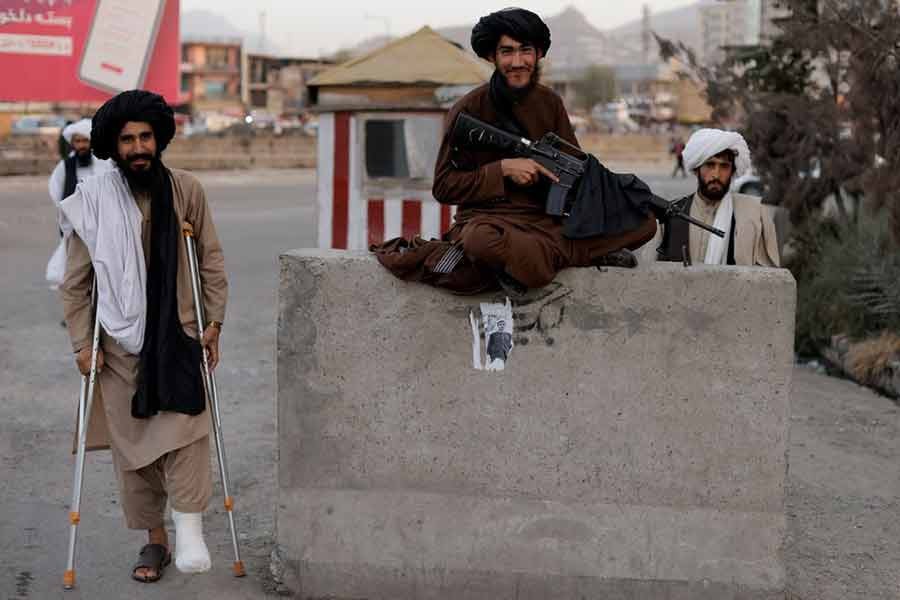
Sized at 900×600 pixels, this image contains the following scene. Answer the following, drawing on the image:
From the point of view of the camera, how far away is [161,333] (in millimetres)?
4777

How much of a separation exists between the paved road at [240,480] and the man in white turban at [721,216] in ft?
4.04

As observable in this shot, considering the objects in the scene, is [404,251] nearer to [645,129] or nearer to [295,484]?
[295,484]

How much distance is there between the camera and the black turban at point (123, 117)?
4.72m

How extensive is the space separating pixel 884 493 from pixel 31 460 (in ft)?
13.6

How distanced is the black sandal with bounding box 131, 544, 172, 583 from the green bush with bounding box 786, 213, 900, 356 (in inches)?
243

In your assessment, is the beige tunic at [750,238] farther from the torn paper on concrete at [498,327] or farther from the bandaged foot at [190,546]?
the bandaged foot at [190,546]

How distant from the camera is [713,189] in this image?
18.0ft

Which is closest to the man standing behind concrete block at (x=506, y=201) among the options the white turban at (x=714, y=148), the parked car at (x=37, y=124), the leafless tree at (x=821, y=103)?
the white turban at (x=714, y=148)

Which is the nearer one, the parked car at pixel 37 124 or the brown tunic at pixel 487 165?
the brown tunic at pixel 487 165

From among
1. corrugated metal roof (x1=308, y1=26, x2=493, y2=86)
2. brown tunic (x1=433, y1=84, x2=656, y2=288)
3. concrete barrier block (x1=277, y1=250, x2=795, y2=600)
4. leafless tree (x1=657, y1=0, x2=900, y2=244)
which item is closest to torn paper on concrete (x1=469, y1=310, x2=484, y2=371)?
concrete barrier block (x1=277, y1=250, x2=795, y2=600)

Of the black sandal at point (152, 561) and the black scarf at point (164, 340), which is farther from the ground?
the black scarf at point (164, 340)

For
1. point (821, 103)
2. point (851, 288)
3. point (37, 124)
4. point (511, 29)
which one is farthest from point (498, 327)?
point (37, 124)

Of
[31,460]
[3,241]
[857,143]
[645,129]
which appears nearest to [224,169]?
[3,241]

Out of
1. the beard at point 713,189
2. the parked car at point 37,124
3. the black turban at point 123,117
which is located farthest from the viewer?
the parked car at point 37,124
